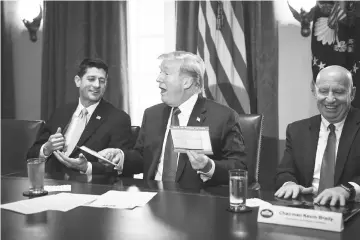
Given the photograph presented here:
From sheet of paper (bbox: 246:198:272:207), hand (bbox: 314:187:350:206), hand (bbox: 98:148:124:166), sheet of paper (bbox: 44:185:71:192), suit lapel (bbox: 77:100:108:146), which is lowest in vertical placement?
sheet of paper (bbox: 44:185:71:192)

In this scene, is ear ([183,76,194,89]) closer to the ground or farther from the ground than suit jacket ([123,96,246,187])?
farther from the ground

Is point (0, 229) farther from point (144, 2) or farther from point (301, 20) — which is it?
point (144, 2)

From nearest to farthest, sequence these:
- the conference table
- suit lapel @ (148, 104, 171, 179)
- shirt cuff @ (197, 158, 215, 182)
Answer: the conference table < shirt cuff @ (197, 158, 215, 182) < suit lapel @ (148, 104, 171, 179)

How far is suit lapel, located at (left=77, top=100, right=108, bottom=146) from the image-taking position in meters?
3.01

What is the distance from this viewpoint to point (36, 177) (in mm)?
1854

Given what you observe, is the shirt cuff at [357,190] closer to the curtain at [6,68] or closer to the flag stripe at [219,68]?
the flag stripe at [219,68]

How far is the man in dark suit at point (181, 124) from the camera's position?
2.41 meters

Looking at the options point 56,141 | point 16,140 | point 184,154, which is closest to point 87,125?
point 56,141

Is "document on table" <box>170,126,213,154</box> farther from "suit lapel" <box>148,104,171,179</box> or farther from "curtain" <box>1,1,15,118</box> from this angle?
"curtain" <box>1,1,15,118</box>

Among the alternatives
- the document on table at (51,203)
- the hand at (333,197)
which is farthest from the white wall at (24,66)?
the hand at (333,197)

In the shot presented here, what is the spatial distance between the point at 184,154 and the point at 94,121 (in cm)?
91

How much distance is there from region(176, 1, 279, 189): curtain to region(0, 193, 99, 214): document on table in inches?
79.5

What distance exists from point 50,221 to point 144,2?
3.01 m

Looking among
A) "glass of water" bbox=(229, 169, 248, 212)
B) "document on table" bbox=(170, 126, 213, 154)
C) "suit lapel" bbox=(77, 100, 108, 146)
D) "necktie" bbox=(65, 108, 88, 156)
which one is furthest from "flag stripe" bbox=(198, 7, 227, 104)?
"glass of water" bbox=(229, 169, 248, 212)
